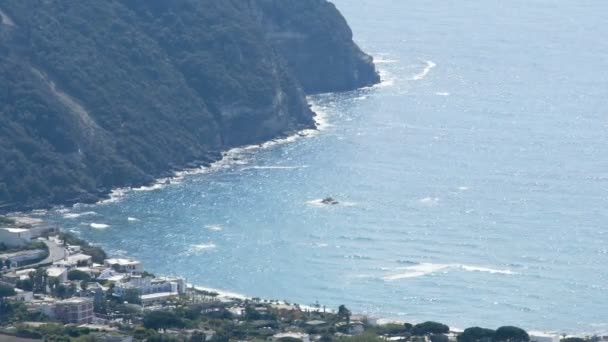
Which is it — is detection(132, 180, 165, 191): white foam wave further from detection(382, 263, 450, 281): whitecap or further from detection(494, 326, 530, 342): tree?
detection(494, 326, 530, 342): tree

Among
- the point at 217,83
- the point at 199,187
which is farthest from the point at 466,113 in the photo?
the point at 199,187

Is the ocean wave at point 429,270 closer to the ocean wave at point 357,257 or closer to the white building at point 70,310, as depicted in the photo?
the ocean wave at point 357,257

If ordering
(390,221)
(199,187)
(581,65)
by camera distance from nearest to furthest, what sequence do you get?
(390,221), (199,187), (581,65)

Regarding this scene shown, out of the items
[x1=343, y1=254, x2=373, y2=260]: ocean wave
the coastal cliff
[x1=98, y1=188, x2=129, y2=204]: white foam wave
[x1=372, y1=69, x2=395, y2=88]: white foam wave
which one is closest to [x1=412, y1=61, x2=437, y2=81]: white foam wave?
[x1=372, y1=69, x2=395, y2=88]: white foam wave

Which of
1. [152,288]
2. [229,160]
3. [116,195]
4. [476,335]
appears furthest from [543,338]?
[229,160]

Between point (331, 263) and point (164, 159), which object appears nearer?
point (331, 263)

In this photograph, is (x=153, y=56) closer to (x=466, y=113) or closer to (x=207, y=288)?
(x=466, y=113)
